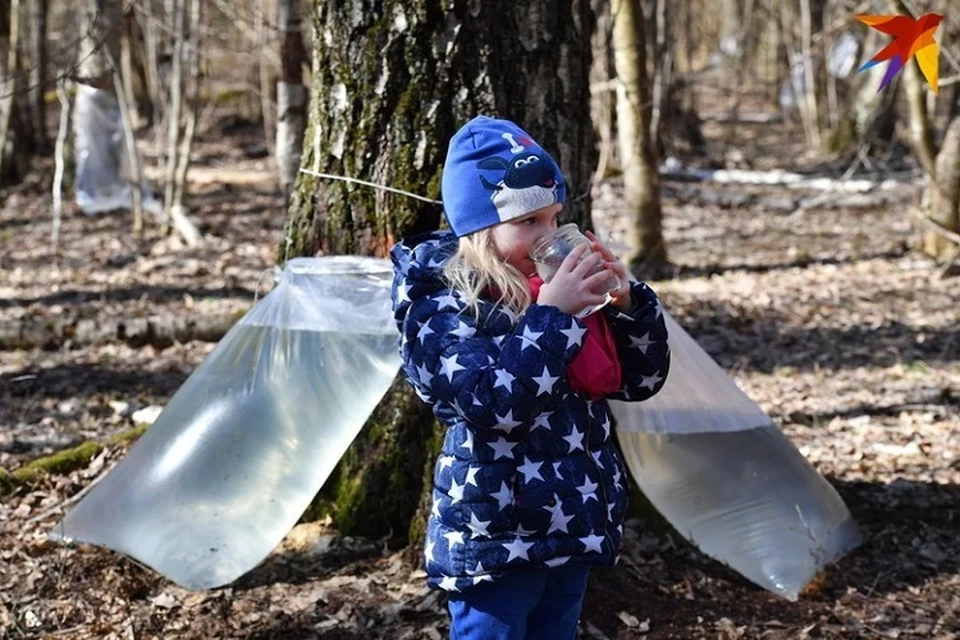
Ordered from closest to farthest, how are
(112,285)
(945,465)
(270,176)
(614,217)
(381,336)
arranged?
(381,336) < (945,465) < (112,285) < (614,217) < (270,176)

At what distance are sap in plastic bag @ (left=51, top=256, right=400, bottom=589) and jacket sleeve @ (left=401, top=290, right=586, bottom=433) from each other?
113 centimetres

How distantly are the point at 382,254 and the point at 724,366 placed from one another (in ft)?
11.2

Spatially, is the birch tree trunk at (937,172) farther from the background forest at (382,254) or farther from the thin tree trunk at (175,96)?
the thin tree trunk at (175,96)

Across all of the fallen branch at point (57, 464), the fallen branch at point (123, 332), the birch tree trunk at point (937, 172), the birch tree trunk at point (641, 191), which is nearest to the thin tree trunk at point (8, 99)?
the fallen branch at point (123, 332)

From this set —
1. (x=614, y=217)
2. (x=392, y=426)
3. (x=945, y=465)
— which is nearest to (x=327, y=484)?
(x=392, y=426)

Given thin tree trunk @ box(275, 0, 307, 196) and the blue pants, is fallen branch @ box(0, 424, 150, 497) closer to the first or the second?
the blue pants

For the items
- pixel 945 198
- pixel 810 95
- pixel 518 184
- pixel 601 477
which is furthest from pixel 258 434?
pixel 810 95

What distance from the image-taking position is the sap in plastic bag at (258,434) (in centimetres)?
356

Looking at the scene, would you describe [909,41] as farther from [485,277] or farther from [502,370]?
[502,370]

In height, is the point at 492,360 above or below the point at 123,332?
above

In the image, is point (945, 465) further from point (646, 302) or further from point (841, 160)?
point (841, 160)

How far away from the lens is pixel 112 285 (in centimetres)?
906

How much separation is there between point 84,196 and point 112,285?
4650 millimetres

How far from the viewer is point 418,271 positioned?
2.52 meters
